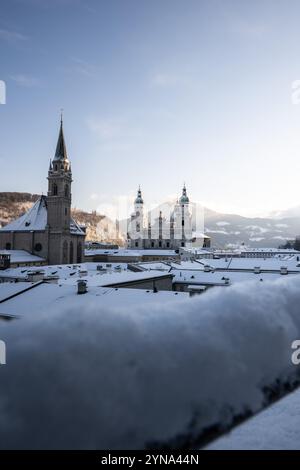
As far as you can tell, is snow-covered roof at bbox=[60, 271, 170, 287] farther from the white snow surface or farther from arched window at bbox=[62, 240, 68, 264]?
arched window at bbox=[62, 240, 68, 264]

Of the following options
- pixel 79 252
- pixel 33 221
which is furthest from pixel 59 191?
pixel 79 252

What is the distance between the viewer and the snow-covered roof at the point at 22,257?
43.6m

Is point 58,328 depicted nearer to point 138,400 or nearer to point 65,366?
point 65,366

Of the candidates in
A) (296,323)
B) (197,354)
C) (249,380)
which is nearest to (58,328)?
(197,354)

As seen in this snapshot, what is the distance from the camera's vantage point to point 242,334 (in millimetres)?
2291

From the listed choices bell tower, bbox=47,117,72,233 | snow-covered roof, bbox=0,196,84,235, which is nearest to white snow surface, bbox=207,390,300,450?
bell tower, bbox=47,117,72,233

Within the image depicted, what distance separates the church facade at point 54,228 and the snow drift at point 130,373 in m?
47.1

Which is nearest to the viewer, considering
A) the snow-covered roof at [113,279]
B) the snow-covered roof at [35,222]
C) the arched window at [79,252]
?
the snow-covered roof at [113,279]

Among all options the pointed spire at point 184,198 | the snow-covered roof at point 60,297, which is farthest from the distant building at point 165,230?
the snow-covered roof at point 60,297

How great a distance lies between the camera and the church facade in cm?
4841

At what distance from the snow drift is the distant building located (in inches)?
3070

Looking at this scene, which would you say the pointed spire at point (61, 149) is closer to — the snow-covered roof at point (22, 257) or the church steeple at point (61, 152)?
the church steeple at point (61, 152)

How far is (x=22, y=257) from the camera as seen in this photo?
1809 inches
